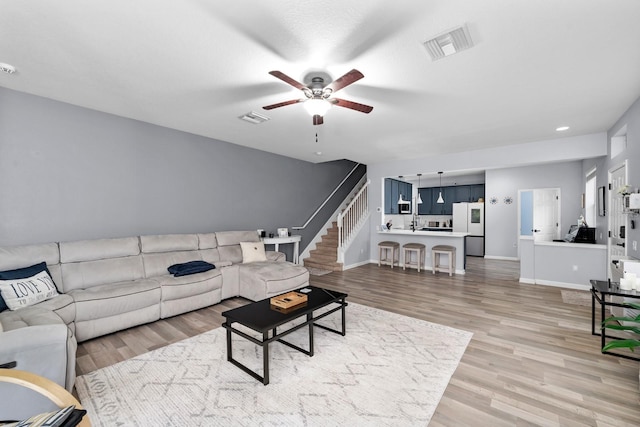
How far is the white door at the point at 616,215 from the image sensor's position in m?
3.91

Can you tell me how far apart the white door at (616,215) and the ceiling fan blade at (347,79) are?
13.7 ft

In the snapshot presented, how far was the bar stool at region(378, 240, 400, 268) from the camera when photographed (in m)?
7.03

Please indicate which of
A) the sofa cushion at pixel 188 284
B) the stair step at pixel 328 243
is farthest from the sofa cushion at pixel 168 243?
the stair step at pixel 328 243

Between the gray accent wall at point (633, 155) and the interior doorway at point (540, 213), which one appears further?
the interior doorway at point (540, 213)

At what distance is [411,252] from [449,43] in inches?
221

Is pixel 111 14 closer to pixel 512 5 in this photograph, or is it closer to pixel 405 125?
pixel 512 5

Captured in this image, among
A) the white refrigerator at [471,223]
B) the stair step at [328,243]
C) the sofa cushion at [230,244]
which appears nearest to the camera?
the sofa cushion at [230,244]

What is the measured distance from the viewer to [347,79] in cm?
223

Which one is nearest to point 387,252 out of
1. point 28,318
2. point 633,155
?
point 633,155

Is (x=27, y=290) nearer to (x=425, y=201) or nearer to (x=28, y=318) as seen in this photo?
(x=28, y=318)

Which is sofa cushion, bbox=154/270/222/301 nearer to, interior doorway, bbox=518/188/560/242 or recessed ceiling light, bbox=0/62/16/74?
recessed ceiling light, bbox=0/62/16/74

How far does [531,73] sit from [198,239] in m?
4.88

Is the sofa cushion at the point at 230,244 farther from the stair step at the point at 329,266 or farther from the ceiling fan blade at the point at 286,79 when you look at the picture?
the ceiling fan blade at the point at 286,79

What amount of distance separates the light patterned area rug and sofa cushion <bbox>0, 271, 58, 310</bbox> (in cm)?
103
